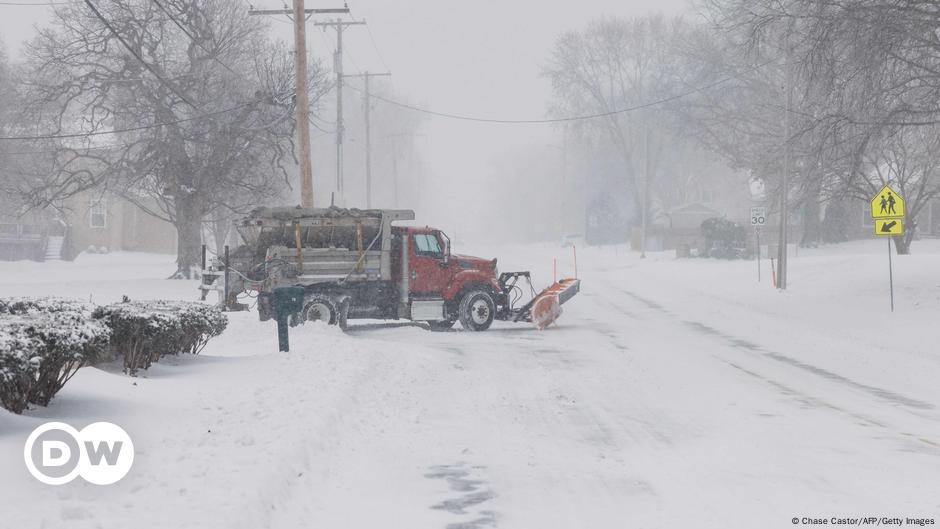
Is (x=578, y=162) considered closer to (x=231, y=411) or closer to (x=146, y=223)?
(x=146, y=223)

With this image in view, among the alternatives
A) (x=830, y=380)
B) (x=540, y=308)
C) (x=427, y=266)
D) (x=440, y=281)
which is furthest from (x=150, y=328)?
(x=540, y=308)

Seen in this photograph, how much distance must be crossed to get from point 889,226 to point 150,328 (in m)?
18.3

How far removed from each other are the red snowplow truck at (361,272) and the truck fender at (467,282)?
22 mm

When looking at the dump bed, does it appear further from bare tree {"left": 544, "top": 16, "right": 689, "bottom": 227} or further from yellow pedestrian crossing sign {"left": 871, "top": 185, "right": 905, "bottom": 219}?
bare tree {"left": 544, "top": 16, "right": 689, "bottom": 227}

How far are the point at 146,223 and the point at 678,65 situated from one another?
3974cm

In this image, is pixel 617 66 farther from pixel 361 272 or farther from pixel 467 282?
pixel 361 272

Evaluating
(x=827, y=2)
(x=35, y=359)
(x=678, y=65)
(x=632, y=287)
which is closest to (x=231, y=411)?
(x=35, y=359)

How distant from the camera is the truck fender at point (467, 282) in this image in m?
21.0

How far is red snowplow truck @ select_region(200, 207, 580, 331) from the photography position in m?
19.7

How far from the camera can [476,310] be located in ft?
69.2

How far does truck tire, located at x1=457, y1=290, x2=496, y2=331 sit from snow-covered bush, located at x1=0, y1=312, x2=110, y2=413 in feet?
41.3

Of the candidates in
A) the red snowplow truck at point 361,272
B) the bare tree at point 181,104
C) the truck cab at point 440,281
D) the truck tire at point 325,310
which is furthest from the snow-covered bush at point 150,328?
the bare tree at point 181,104

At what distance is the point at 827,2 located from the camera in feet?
66.3

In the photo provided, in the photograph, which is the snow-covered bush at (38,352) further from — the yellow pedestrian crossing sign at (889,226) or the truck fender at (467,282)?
the yellow pedestrian crossing sign at (889,226)
